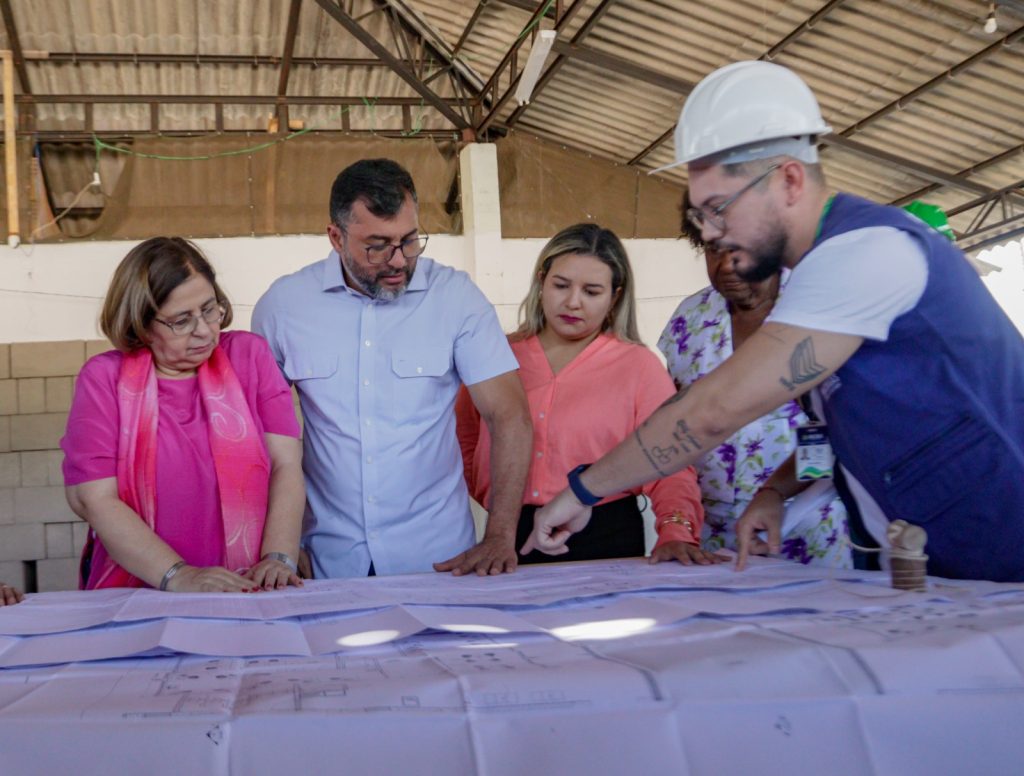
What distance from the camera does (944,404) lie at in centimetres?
135

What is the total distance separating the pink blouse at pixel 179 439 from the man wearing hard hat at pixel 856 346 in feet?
2.55

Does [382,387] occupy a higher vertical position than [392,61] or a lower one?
lower

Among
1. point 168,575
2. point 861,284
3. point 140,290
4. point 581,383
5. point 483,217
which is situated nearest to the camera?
point 861,284

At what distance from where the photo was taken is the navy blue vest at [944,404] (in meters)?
1.33

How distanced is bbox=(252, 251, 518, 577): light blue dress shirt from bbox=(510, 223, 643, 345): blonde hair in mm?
276

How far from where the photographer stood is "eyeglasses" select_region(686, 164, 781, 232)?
1395mm

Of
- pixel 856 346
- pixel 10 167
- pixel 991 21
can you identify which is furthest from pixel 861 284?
pixel 10 167

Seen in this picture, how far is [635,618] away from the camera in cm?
120

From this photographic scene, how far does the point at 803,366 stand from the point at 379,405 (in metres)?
1.06

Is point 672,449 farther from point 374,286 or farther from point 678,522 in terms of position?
point 374,286

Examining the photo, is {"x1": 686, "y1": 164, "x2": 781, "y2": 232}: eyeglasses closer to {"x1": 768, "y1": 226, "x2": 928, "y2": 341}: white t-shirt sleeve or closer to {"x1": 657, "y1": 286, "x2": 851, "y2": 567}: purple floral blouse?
{"x1": 768, "y1": 226, "x2": 928, "y2": 341}: white t-shirt sleeve

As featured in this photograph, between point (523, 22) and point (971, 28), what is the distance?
3108 mm

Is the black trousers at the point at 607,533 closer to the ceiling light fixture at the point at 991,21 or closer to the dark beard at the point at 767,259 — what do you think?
the dark beard at the point at 767,259

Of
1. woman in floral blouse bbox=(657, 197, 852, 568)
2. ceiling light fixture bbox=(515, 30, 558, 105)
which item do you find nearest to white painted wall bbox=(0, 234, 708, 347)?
ceiling light fixture bbox=(515, 30, 558, 105)
